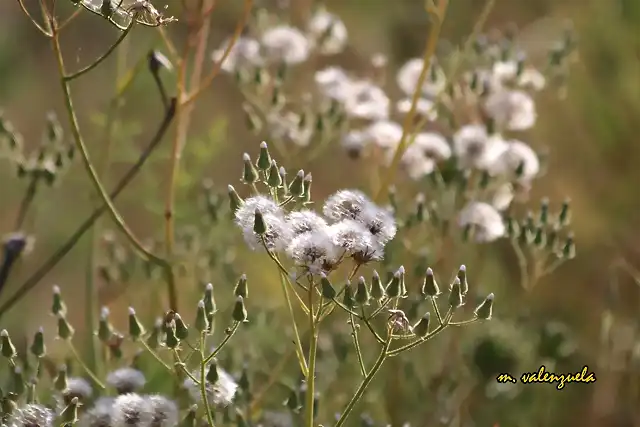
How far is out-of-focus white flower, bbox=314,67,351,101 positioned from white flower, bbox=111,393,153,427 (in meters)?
0.64

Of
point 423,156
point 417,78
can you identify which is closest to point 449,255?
point 423,156

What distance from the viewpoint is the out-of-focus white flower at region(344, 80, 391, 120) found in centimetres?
121

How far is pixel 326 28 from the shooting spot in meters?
1.32

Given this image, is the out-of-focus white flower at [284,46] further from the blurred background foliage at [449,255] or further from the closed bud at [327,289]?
the closed bud at [327,289]

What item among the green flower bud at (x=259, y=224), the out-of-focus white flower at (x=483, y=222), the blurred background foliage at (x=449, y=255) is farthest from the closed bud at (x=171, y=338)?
the out-of-focus white flower at (x=483, y=222)

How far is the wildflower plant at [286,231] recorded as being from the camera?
667 mm

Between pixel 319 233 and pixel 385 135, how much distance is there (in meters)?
0.58

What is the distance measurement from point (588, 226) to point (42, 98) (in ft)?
4.16

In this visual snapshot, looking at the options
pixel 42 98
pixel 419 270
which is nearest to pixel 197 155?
pixel 419 270

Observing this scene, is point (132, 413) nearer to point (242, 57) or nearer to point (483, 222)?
point (483, 222)

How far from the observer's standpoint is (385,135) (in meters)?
1.18

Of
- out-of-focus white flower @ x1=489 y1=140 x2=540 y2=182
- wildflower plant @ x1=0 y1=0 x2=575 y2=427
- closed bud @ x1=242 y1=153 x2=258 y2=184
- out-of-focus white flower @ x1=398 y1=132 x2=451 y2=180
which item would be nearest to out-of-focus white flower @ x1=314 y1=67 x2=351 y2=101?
wildflower plant @ x1=0 y1=0 x2=575 y2=427

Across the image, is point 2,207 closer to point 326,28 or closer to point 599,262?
point 326,28

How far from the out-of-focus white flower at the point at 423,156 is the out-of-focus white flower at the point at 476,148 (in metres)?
0.02
